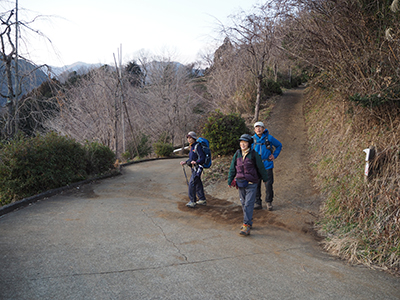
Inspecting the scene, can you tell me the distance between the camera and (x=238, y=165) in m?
5.69

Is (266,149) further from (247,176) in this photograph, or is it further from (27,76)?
(27,76)

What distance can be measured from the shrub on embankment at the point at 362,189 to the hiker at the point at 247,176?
56.8 inches

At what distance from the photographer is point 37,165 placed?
312 inches

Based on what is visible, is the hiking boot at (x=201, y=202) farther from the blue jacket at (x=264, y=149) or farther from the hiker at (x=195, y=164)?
the blue jacket at (x=264, y=149)

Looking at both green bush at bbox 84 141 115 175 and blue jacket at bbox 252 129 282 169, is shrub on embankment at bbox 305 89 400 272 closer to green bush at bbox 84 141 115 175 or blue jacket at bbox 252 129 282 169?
blue jacket at bbox 252 129 282 169

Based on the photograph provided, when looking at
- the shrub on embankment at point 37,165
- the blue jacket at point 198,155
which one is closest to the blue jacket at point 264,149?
the blue jacket at point 198,155

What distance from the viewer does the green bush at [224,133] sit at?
10.8 metres

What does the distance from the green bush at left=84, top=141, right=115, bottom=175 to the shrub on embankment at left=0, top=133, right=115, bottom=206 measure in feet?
1.70

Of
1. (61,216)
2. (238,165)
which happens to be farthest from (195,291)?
(61,216)

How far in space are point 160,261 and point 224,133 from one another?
7.17 m

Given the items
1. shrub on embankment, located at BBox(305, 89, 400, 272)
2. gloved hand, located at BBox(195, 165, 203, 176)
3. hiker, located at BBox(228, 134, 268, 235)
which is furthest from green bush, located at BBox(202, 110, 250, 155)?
hiker, located at BBox(228, 134, 268, 235)

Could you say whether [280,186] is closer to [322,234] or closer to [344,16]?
[322,234]

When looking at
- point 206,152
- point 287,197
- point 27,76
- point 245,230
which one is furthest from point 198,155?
point 27,76

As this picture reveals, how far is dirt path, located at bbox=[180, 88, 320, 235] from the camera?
20.5ft
